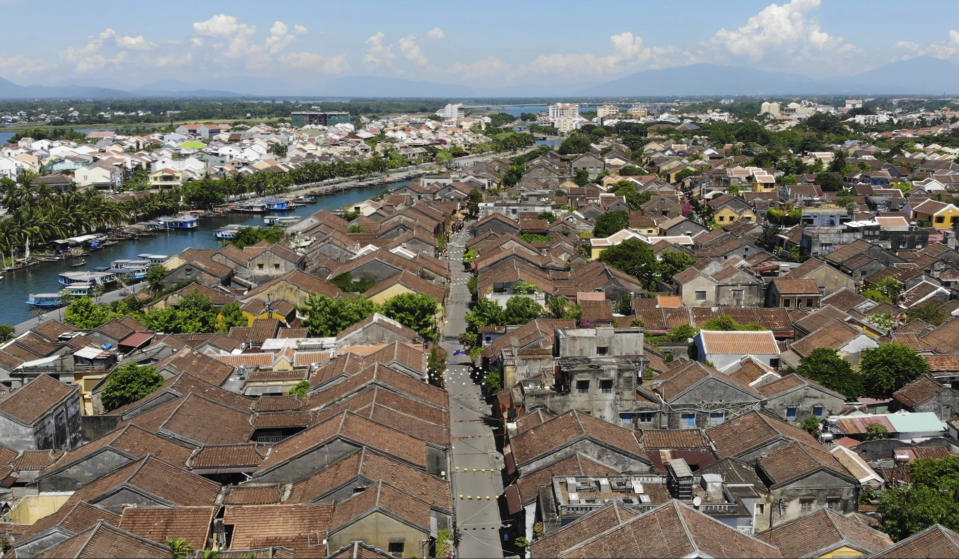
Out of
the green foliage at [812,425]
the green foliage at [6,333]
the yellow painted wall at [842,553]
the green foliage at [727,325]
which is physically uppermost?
the green foliage at [727,325]

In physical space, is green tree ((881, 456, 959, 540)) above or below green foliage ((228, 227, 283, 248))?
below

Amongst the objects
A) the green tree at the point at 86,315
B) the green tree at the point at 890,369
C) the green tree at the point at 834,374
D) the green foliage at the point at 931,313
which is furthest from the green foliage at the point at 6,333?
the green foliage at the point at 931,313

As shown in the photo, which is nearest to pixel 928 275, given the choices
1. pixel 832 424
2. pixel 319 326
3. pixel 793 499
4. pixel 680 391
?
pixel 832 424

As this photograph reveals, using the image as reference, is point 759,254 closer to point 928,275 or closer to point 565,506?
point 928,275

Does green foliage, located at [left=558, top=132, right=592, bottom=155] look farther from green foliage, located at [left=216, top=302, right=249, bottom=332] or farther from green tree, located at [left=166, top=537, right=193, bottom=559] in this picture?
green tree, located at [left=166, top=537, right=193, bottom=559]

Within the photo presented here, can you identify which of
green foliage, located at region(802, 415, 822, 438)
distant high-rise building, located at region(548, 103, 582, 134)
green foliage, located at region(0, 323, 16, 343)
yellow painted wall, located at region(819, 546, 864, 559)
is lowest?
green foliage, located at region(802, 415, 822, 438)

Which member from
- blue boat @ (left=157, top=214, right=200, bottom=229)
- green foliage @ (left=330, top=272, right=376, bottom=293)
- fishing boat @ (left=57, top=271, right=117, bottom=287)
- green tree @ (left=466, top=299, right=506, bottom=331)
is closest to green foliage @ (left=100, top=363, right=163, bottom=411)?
green tree @ (left=466, top=299, right=506, bottom=331)

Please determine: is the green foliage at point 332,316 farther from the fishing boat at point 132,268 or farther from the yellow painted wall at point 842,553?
the fishing boat at point 132,268
